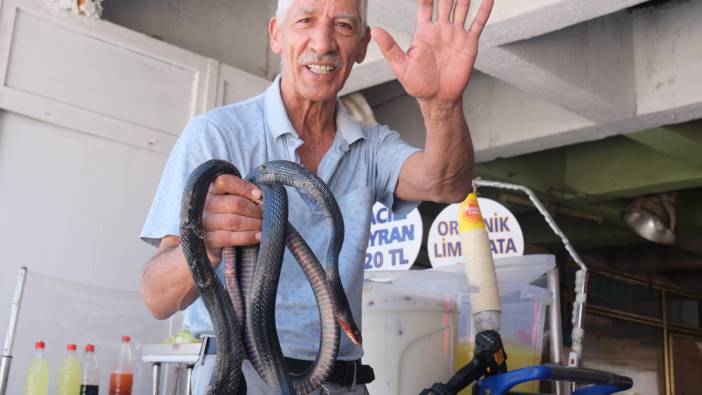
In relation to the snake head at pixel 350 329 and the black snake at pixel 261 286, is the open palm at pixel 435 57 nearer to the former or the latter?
the black snake at pixel 261 286

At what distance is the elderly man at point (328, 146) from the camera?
1.39m

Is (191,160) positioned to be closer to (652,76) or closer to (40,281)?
(40,281)

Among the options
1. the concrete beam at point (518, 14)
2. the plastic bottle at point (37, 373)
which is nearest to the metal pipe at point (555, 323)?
the concrete beam at point (518, 14)

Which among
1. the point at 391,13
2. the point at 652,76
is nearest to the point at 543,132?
the point at 652,76

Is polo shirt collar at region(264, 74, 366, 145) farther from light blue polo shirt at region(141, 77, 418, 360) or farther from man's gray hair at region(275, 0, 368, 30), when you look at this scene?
man's gray hair at region(275, 0, 368, 30)

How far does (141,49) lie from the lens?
3902mm

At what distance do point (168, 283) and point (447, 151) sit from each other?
631 mm

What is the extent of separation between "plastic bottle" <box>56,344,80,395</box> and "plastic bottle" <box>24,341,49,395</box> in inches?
2.4

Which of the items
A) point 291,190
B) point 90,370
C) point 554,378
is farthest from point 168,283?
point 90,370

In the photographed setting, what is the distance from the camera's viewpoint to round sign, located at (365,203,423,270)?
356 centimetres

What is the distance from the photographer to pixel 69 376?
10.3 feet

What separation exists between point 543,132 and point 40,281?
3.08 metres

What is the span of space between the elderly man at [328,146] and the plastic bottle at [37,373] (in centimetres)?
183

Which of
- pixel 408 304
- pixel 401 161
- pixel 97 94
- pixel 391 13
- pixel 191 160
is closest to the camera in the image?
pixel 191 160
